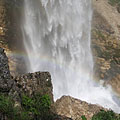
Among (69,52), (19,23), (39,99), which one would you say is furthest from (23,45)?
(39,99)

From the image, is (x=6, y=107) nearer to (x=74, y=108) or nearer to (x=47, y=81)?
(x=47, y=81)

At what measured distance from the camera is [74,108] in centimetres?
1390

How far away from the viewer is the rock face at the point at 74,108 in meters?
A: 13.5

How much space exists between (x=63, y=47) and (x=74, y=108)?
24.5 ft

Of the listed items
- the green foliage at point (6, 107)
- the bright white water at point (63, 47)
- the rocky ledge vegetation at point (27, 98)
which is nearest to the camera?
the green foliage at point (6, 107)

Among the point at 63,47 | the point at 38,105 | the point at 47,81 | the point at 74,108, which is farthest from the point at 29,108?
the point at 63,47

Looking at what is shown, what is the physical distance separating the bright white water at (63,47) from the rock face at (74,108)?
14.2 feet

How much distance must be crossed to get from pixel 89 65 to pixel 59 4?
20.2ft

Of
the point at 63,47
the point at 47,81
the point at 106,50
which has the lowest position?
the point at 47,81

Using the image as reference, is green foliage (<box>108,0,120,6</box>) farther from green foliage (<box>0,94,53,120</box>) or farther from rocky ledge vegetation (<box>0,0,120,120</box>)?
green foliage (<box>0,94,53,120</box>)

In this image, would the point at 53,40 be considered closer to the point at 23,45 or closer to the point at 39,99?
the point at 23,45

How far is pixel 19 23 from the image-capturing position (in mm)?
18375

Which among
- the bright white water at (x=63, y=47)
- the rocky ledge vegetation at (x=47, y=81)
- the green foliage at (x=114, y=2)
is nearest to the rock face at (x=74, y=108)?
the rocky ledge vegetation at (x=47, y=81)

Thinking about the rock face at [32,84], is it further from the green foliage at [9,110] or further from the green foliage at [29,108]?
the green foliage at [9,110]
